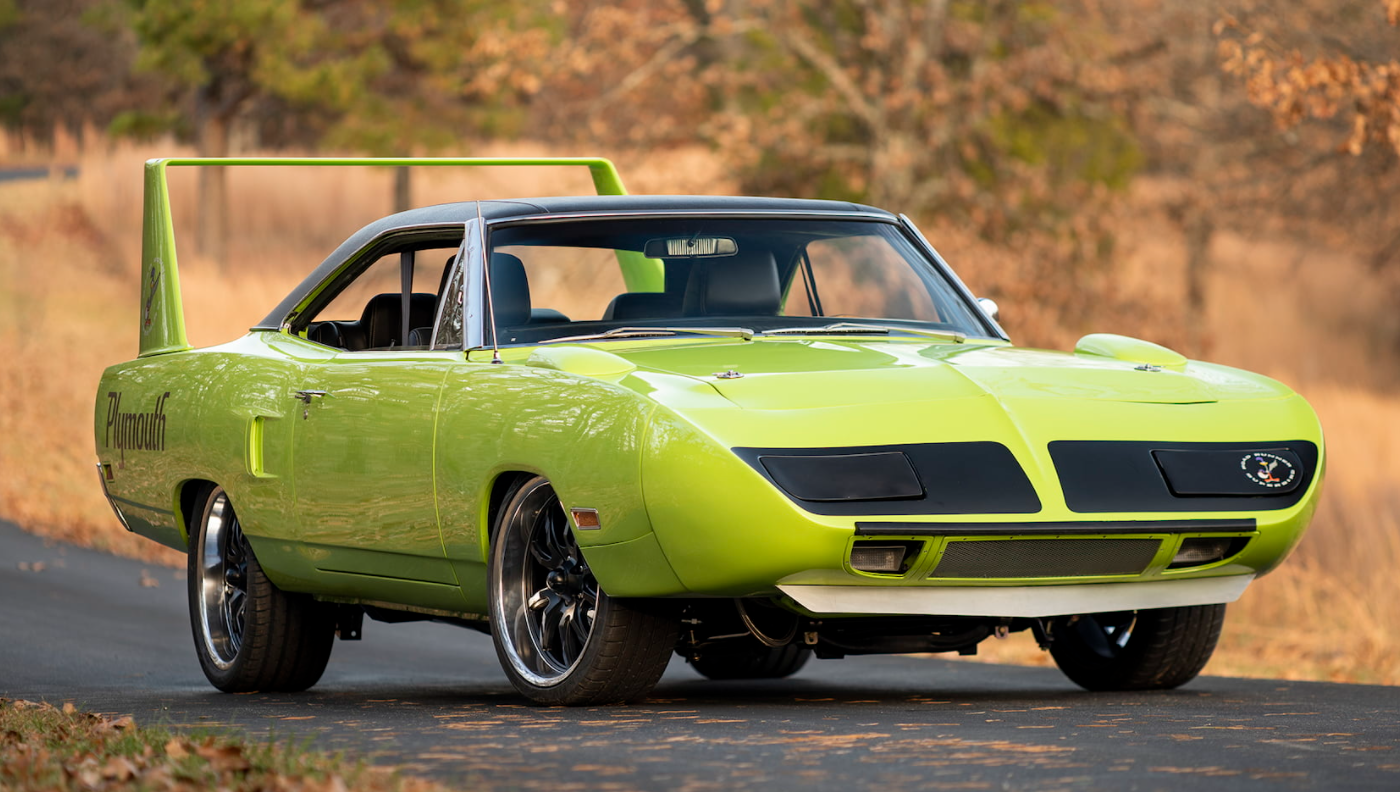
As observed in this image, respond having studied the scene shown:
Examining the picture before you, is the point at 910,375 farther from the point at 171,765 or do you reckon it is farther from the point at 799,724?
the point at 171,765

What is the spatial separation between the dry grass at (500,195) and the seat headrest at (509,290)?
186 inches

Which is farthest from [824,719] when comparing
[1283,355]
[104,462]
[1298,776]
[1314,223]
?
[1283,355]

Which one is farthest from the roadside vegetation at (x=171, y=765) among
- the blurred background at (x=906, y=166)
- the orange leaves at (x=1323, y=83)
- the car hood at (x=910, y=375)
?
the orange leaves at (x=1323, y=83)

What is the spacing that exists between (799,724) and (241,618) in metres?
3.04

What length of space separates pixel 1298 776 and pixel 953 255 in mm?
19306

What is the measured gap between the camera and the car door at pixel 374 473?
6.73 m

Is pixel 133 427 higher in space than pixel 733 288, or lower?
lower

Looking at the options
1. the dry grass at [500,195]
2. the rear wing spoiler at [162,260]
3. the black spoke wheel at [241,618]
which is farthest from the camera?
the dry grass at [500,195]

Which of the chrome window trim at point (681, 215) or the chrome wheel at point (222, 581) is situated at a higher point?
the chrome window trim at point (681, 215)

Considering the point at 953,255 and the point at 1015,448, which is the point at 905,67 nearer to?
the point at 953,255

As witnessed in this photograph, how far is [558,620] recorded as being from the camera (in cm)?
633

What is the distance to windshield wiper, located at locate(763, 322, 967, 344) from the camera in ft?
22.8

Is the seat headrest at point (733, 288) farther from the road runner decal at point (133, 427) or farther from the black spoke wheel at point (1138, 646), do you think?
the road runner decal at point (133, 427)

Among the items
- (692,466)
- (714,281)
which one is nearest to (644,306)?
(714,281)
